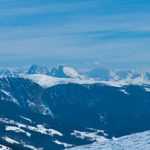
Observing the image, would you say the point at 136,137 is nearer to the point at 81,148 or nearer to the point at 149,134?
the point at 149,134

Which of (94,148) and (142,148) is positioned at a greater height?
(94,148)

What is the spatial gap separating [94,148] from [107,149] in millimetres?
8711

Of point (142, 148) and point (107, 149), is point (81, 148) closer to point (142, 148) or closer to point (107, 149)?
point (107, 149)

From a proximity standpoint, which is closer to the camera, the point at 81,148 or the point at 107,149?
the point at 107,149

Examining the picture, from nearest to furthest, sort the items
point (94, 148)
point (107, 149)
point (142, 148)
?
point (142, 148) → point (107, 149) → point (94, 148)

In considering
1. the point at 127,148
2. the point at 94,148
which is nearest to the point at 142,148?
the point at 127,148

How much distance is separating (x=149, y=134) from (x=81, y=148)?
13.6 meters

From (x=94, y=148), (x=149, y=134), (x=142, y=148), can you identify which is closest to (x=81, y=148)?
(x=94, y=148)

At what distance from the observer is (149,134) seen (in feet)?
412

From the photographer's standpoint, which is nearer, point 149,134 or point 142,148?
point 142,148

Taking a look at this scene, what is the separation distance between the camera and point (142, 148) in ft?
344

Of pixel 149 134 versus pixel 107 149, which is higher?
pixel 149 134

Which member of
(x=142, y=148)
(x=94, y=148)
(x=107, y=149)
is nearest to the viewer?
(x=142, y=148)

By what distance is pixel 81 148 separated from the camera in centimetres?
12562
